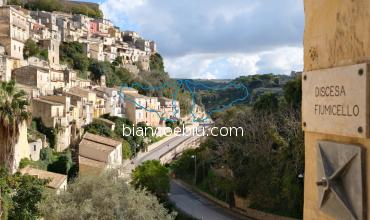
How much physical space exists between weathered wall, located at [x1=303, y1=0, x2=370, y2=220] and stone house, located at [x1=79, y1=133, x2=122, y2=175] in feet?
110

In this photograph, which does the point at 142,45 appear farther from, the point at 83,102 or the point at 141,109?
the point at 83,102

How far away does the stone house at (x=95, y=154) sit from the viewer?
3894 cm

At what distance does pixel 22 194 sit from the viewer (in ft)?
82.1

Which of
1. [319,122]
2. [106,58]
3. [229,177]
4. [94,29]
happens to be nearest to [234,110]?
[229,177]

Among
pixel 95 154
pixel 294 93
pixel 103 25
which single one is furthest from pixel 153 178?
pixel 103 25

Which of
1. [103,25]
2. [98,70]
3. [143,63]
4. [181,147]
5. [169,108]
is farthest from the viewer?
[103,25]

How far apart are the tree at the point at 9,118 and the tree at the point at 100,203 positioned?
6.37 meters

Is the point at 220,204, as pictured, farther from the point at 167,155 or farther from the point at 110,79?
the point at 110,79

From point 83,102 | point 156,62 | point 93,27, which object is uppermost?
point 93,27

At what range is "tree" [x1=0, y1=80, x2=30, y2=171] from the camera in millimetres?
27906

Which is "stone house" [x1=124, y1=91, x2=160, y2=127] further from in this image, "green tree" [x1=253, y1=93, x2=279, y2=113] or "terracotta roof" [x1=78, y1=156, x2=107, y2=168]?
"green tree" [x1=253, y1=93, x2=279, y2=113]

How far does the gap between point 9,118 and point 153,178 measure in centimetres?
1294

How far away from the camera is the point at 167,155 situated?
61.6 metres

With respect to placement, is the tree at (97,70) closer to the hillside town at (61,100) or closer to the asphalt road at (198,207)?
the hillside town at (61,100)
